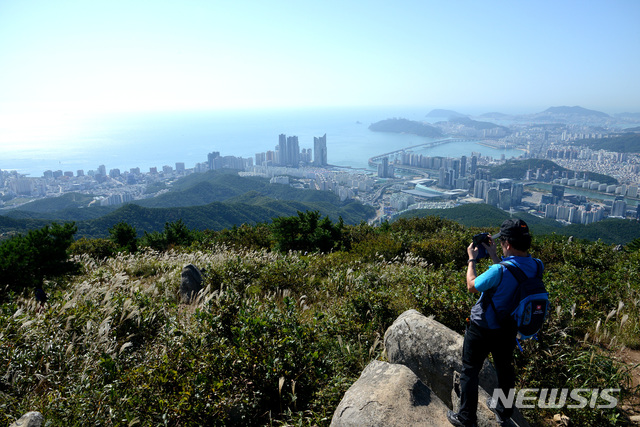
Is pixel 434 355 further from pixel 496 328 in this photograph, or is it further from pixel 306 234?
pixel 306 234


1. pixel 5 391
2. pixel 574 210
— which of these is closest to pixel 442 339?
pixel 5 391

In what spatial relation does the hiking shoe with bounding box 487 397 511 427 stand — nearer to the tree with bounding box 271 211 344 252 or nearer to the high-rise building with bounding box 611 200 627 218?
the tree with bounding box 271 211 344 252

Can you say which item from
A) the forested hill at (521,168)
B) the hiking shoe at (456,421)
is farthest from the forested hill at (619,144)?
the hiking shoe at (456,421)

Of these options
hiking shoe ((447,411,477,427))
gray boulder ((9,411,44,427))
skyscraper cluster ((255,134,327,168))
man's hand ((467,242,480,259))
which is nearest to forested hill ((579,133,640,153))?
skyscraper cluster ((255,134,327,168))

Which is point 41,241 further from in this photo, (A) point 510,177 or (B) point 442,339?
(A) point 510,177

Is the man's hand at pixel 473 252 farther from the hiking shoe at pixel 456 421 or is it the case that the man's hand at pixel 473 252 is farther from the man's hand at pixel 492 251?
the hiking shoe at pixel 456 421

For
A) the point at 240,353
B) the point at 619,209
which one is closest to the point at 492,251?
the point at 240,353

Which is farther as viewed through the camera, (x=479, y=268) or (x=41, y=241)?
(x=41, y=241)
